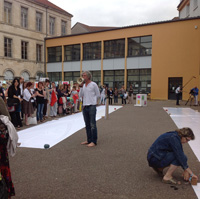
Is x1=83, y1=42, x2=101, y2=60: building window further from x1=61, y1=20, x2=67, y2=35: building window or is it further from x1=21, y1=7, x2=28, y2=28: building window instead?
x1=61, y1=20, x2=67, y2=35: building window

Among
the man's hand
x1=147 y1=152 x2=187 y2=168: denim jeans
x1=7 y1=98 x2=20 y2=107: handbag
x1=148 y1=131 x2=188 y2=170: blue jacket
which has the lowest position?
the man's hand

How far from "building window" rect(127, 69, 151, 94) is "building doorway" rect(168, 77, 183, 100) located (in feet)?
8.04

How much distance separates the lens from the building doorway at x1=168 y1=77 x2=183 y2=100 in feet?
81.2

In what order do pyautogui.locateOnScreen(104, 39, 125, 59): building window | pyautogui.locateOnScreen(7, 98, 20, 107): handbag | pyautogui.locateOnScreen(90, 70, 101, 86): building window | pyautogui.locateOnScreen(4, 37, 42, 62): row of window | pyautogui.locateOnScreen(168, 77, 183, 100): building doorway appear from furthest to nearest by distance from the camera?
pyautogui.locateOnScreen(90, 70, 101, 86): building window
pyautogui.locateOnScreen(4, 37, 42, 62): row of window
pyautogui.locateOnScreen(104, 39, 125, 59): building window
pyautogui.locateOnScreen(168, 77, 183, 100): building doorway
pyautogui.locateOnScreen(7, 98, 20, 107): handbag

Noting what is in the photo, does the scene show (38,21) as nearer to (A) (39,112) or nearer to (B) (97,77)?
(B) (97,77)

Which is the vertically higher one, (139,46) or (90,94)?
(139,46)

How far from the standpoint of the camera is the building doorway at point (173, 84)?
24742mm

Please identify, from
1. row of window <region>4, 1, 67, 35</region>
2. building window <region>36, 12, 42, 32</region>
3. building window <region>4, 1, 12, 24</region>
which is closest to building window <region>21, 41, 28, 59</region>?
row of window <region>4, 1, 67, 35</region>

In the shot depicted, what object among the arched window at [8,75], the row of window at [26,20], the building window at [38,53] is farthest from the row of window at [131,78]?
the row of window at [26,20]

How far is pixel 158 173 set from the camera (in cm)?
399

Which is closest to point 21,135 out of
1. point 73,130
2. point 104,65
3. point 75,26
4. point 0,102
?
point 73,130

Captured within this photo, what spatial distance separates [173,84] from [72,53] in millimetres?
15439

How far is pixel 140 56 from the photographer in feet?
88.4

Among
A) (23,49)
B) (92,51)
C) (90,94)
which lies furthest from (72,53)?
(90,94)
